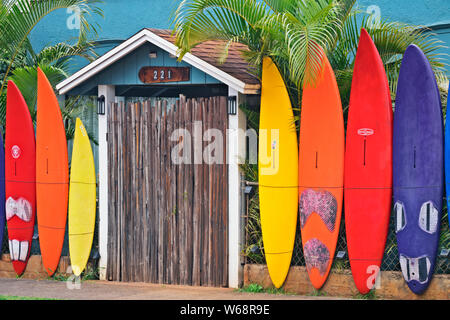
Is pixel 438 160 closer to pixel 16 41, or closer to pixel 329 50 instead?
pixel 329 50

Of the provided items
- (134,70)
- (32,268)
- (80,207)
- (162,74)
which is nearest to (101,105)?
(134,70)

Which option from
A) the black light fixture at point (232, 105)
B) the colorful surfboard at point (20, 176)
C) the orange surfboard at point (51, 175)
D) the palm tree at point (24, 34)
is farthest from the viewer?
the palm tree at point (24, 34)

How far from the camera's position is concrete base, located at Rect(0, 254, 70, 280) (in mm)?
10172

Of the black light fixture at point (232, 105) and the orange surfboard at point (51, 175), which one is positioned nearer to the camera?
the black light fixture at point (232, 105)

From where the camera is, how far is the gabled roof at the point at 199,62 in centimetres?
894

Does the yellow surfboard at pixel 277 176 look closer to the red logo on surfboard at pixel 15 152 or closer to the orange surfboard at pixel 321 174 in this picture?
the orange surfboard at pixel 321 174

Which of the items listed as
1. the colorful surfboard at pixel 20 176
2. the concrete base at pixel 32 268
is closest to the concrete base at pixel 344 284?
the concrete base at pixel 32 268

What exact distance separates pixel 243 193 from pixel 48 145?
2.75 m

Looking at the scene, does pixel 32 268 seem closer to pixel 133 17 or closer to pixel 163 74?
pixel 163 74

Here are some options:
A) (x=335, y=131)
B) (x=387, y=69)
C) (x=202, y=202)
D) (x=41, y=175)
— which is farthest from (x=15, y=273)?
(x=387, y=69)

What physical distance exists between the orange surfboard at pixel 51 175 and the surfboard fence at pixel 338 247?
2.53 metres

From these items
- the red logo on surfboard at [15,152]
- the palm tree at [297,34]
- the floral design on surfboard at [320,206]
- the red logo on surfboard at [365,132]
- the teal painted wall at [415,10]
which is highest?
the teal painted wall at [415,10]

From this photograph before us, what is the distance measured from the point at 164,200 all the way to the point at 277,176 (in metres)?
1.54
